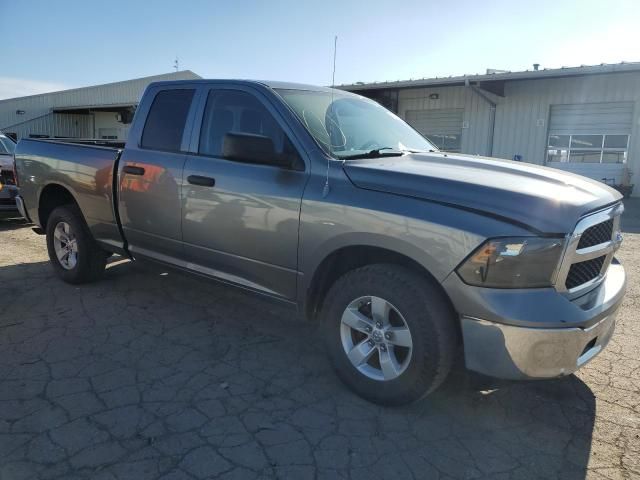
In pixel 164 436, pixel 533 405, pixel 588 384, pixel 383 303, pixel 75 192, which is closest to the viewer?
pixel 164 436

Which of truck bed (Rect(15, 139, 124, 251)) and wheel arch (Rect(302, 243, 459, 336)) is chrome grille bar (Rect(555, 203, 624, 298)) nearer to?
wheel arch (Rect(302, 243, 459, 336))

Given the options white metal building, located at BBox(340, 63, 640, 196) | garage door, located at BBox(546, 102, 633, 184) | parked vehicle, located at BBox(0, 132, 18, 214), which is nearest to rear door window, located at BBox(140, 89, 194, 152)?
parked vehicle, located at BBox(0, 132, 18, 214)

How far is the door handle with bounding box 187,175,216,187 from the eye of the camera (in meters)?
3.69

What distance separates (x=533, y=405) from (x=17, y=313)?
4.38 meters

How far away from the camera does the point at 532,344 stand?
247 cm

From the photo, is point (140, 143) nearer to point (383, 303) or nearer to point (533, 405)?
point (383, 303)

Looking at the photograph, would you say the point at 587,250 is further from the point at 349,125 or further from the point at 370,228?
the point at 349,125

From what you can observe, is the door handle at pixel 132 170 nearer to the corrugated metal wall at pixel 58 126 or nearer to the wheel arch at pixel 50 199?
the wheel arch at pixel 50 199

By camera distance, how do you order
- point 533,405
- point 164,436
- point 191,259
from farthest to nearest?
1. point 191,259
2. point 533,405
3. point 164,436

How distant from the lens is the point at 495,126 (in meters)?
18.2

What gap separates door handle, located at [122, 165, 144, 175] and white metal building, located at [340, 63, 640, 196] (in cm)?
1462

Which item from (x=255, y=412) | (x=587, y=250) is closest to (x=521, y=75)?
(x=587, y=250)

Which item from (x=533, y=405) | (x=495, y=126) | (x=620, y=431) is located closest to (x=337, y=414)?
(x=533, y=405)

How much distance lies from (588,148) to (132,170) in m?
16.7
